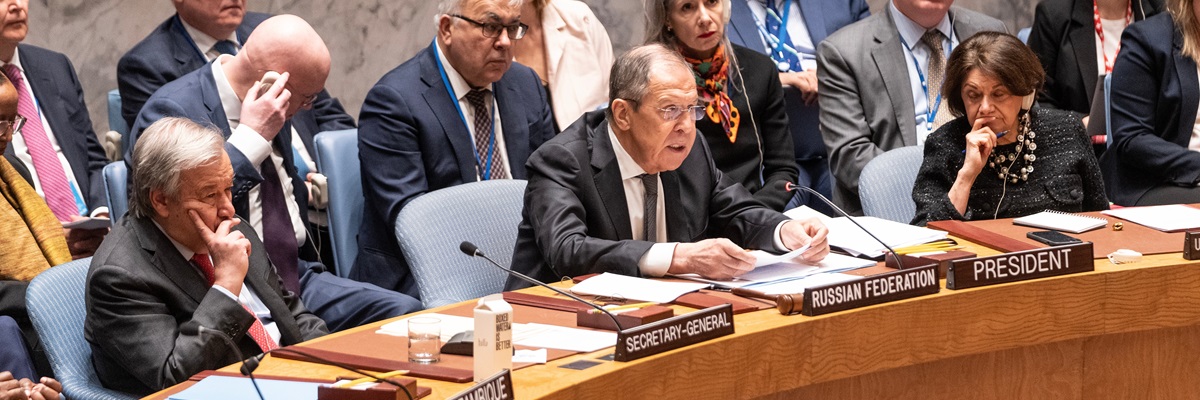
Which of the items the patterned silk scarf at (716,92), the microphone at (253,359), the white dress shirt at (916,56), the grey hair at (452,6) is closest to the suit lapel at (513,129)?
the grey hair at (452,6)

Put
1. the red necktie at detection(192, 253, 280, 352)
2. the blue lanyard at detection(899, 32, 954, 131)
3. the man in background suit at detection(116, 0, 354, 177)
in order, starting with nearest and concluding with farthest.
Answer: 1. the red necktie at detection(192, 253, 280, 352)
2. the man in background suit at detection(116, 0, 354, 177)
3. the blue lanyard at detection(899, 32, 954, 131)

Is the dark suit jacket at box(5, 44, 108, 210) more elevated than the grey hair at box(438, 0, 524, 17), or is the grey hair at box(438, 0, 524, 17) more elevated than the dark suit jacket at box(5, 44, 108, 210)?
the grey hair at box(438, 0, 524, 17)

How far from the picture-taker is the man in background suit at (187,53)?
4133mm

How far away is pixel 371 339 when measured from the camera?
7.54 ft

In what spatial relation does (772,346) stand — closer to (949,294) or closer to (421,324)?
(949,294)

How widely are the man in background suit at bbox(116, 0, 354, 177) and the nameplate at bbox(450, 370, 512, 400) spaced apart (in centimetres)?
222

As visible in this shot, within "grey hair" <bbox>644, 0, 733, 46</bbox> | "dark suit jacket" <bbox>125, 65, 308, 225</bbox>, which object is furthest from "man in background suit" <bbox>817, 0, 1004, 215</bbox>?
"dark suit jacket" <bbox>125, 65, 308, 225</bbox>

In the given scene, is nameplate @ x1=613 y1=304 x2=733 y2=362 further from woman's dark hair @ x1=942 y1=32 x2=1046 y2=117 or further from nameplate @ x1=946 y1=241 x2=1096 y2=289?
woman's dark hair @ x1=942 y1=32 x2=1046 y2=117

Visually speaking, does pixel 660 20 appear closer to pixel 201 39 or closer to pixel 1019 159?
pixel 1019 159

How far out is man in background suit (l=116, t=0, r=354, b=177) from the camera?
4133 millimetres

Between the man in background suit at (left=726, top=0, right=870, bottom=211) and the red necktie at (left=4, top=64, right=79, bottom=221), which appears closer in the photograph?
the red necktie at (left=4, top=64, right=79, bottom=221)

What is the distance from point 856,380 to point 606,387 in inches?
26.5

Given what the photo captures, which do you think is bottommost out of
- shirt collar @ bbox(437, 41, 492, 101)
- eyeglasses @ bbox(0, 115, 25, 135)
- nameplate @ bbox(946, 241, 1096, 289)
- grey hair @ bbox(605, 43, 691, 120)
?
nameplate @ bbox(946, 241, 1096, 289)

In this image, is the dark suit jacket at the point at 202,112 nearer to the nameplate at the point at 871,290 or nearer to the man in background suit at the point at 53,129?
the man in background suit at the point at 53,129
